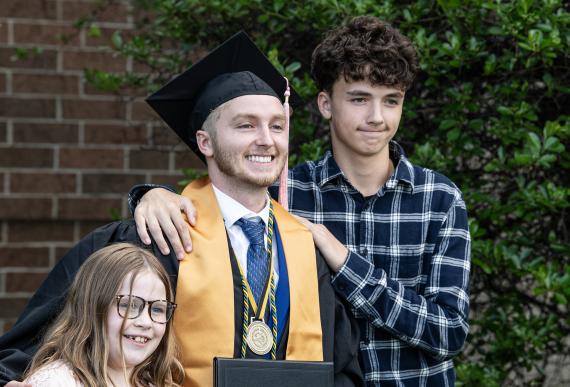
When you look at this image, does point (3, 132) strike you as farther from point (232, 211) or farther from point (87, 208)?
point (232, 211)

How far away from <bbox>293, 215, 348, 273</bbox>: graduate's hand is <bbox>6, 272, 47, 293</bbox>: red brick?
2.59 meters

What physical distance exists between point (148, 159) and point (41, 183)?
23.1 inches

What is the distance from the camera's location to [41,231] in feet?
19.6

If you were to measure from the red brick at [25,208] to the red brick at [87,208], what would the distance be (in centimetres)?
8

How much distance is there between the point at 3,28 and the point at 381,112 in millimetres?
2824

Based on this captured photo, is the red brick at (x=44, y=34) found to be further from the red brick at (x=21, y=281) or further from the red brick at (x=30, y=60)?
the red brick at (x=21, y=281)

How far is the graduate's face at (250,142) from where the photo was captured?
3.53 meters

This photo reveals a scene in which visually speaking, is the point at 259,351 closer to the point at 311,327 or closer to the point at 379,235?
the point at 311,327

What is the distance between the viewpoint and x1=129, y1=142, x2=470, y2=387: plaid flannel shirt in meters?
3.69

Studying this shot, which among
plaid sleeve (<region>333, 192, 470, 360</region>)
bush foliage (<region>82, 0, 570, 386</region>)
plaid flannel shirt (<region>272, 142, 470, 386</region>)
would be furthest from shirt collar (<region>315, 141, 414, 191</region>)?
bush foliage (<region>82, 0, 570, 386</region>)

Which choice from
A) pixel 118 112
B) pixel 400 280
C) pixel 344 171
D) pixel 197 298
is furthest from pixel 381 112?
pixel 118 112

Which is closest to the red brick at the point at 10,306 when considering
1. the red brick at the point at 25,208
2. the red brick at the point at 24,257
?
the red brick at the point at 24,257

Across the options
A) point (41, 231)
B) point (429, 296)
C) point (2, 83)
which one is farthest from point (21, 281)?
point (429, 296)

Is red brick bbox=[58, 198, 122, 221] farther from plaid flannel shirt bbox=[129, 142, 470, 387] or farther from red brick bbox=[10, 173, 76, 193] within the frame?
plaid flannel shirt bbox=[129, 142, 470, 387]
